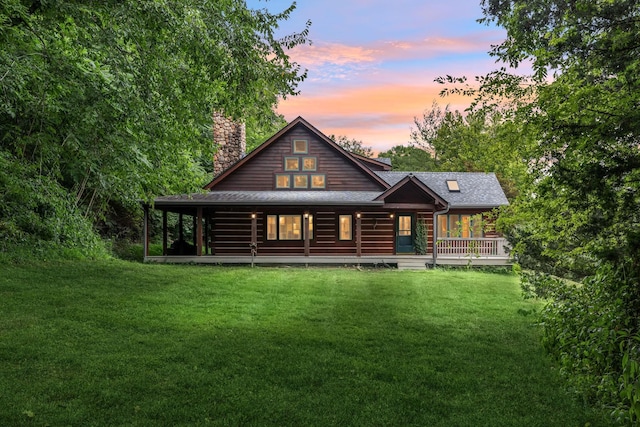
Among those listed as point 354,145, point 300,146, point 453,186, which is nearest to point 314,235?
point 300,146

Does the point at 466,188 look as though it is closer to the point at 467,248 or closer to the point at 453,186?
the point at 453,186

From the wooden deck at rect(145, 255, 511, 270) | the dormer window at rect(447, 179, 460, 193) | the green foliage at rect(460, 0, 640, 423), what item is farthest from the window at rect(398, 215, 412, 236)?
the green foliage at rect(460, 0, 640, 423)

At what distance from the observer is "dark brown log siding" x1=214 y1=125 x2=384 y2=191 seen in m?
22.1

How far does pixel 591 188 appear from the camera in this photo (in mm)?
3834

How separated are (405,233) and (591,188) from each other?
19.0 meters

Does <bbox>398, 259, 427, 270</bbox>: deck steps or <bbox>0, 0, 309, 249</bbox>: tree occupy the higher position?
<bbox>0, 0, 309, 249</bbox>: tree

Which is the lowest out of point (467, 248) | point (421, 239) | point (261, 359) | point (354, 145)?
point (261, 359)

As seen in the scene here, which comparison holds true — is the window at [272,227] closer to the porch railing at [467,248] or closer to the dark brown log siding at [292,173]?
the dark brown log siding at [292,173]

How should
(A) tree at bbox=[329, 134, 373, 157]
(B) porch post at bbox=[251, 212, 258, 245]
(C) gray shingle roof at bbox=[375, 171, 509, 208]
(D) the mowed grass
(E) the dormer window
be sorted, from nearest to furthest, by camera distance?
(D) the mowed grass → (B) porch post at bbox=[251, 212, 258, 245] → (C) gray shingle roof at bbox=[375, 171, 509, 208] → (E) the dormer window → (A) tree at bbox=[329, 134, 373, 157]

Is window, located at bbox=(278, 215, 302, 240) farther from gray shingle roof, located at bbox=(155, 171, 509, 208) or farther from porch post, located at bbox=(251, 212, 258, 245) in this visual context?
porch post, located at bbox=(251, 212, 258, 245)

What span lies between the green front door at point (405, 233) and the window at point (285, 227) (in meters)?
4.50

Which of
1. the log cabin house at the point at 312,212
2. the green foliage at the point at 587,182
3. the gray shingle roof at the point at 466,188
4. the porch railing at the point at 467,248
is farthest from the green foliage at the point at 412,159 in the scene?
the green foliage at the point at 587,182

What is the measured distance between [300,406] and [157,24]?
17.6 feet

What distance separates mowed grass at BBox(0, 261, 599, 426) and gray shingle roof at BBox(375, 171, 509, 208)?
36.7 ft
